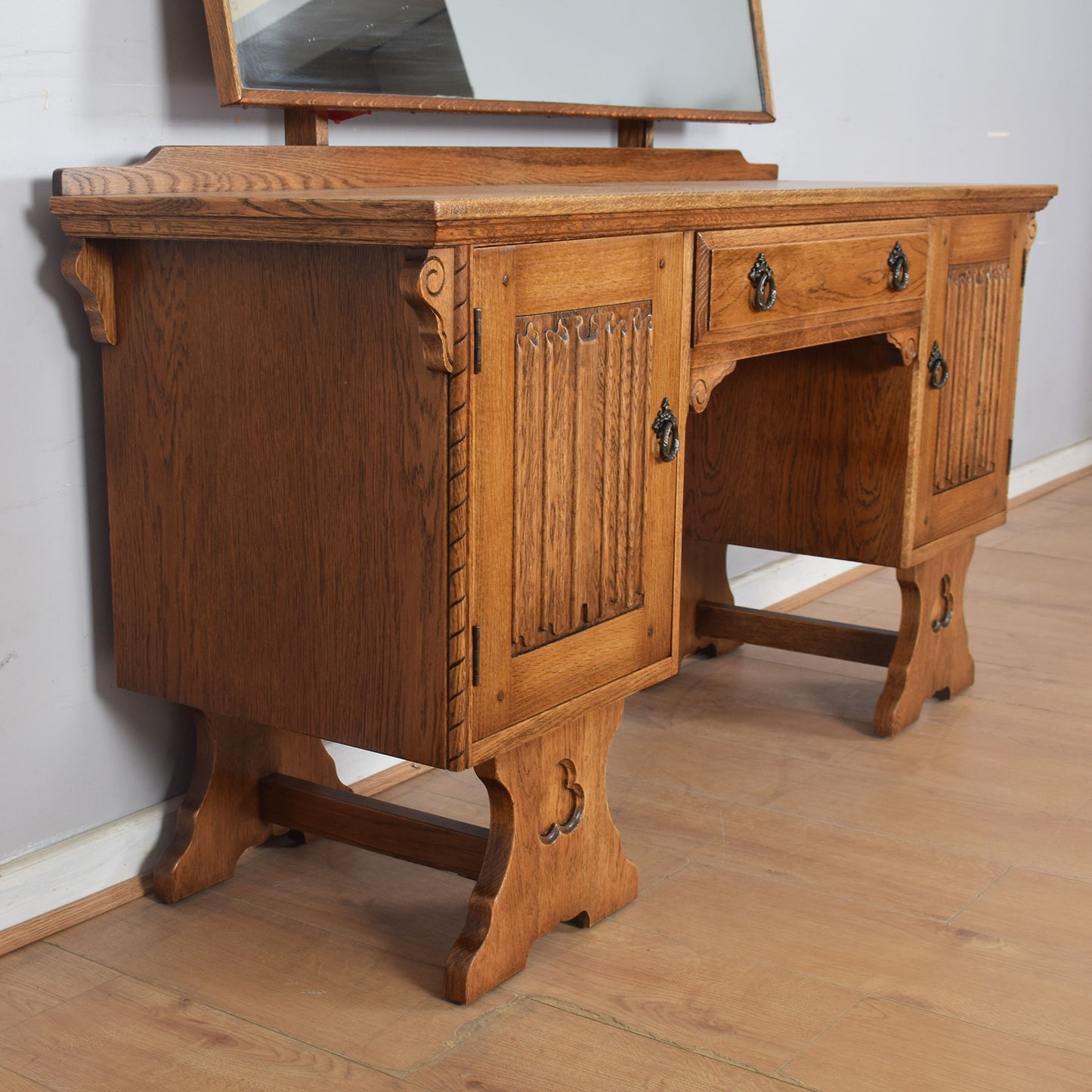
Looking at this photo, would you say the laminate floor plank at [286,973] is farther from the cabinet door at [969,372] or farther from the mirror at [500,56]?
the cabinet door at [969,372]

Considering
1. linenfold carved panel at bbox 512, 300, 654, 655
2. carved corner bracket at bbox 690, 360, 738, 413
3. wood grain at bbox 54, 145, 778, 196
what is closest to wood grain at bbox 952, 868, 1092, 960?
linenfold carved panel at bbox 512, 300, 654, 655

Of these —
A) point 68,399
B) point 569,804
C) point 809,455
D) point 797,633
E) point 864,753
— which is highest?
Answer: point 68,399

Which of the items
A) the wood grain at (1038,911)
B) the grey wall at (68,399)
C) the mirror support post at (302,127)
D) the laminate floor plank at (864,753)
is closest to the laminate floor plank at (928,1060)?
the wood grain at (1038,911)

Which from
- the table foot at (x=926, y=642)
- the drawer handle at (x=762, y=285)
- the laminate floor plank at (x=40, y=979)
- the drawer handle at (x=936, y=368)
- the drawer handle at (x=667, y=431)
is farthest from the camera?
the table foot at (x=926, y=642)

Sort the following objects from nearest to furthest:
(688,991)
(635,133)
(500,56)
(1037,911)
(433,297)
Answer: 1. (433,297)
2. (688,991)
3. (1037,911)
4. (500,56)
5. (635,133)

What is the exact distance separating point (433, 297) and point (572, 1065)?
81cm

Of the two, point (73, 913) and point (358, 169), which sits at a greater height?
point (358, 169)

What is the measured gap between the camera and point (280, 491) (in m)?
1.60

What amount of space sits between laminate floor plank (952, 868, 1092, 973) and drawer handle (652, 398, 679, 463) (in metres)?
0.71

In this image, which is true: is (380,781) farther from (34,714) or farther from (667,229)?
(667,229)

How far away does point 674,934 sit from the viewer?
1.80 metres

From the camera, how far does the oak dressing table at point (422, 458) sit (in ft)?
4.81

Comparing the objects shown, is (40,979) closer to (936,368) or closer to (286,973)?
(286,973)

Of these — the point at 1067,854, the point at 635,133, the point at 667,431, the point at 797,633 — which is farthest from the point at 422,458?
the point at 797,633
